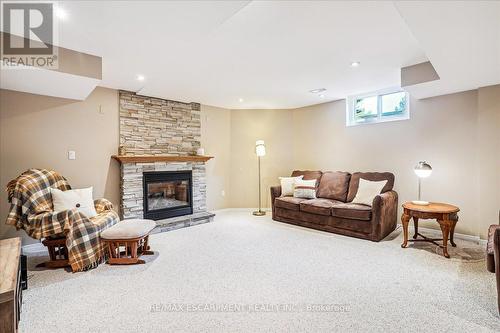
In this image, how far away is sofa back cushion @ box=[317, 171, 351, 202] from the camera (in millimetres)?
4715

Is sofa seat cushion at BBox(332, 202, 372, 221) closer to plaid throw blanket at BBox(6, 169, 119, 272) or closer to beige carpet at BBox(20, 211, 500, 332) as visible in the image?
beige carpet at BBox(20, 211, 500, 332)

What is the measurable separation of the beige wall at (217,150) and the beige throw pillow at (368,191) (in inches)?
113

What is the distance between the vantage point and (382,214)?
12.2ft

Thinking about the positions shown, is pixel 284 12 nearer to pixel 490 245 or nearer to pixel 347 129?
pixel 490 245

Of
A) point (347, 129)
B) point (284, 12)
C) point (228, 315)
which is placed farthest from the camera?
point (347, 129)

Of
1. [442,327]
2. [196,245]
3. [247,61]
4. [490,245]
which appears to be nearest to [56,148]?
[196,245]

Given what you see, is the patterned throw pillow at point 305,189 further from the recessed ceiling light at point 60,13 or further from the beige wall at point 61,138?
the recessed ceiling light at point 60,13

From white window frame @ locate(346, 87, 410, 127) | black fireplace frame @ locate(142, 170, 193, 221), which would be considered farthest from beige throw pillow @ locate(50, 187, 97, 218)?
white window frame @ locate(346, 87, 410, 127)

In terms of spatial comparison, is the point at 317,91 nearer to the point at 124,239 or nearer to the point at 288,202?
the point at 288,202

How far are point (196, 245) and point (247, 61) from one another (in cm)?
258

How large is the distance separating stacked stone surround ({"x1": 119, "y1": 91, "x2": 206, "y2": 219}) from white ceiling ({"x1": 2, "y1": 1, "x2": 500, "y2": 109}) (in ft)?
1.85

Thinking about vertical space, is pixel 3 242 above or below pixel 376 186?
below

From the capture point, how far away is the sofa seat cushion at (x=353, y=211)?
3.77 meters

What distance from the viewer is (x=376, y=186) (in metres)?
4.22
